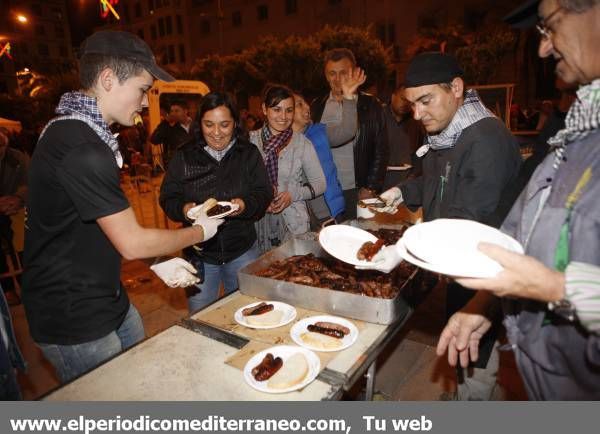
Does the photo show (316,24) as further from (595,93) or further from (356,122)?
(595,93)

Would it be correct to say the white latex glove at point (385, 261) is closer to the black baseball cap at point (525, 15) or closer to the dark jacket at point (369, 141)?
the black baseball cap at point (525, 15)

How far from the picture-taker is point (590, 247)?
1089 millimetres

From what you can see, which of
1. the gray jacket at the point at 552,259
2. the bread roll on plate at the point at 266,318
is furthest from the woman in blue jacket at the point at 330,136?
the gray jacket at the point at 552,259

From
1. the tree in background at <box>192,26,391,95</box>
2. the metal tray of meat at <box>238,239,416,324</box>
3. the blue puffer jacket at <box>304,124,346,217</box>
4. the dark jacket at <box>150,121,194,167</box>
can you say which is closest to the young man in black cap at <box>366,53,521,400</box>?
the metal tray of meat at <box>238,239,416,324</box>

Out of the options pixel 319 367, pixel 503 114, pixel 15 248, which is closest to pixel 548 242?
pixel 319 367

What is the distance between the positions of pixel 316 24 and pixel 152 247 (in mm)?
35600

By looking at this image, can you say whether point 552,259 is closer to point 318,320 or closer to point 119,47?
point 318,320

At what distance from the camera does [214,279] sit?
2.98 metres

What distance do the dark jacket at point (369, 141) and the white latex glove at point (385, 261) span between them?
281 centimetres

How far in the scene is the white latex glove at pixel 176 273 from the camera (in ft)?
6.65

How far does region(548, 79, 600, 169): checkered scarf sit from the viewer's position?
1146mm

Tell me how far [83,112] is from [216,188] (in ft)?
4.48

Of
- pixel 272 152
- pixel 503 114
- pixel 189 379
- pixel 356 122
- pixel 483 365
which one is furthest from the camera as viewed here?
pixel 503 114

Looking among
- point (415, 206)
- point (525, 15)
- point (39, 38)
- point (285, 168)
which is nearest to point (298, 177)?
point (285, 168)
